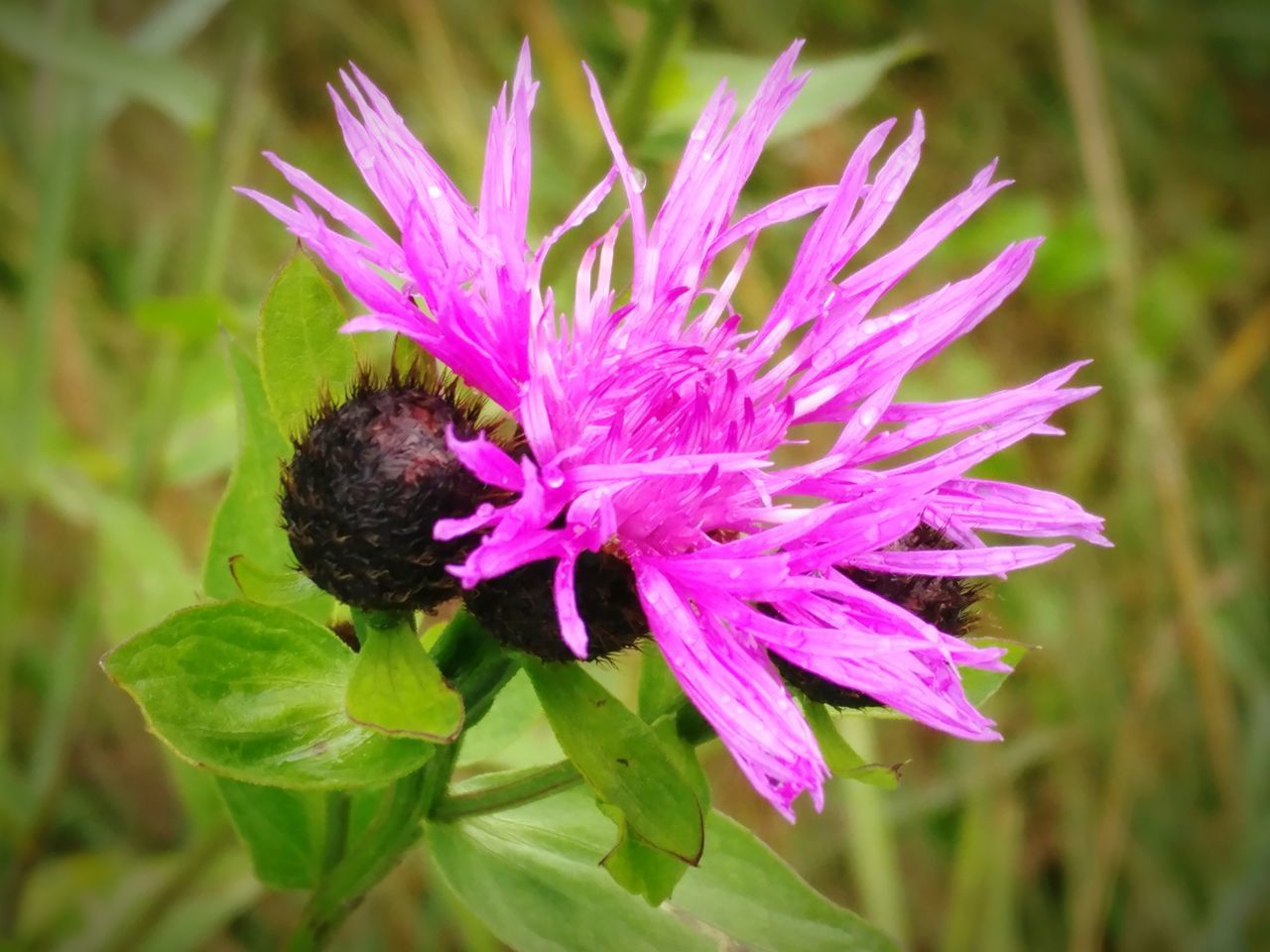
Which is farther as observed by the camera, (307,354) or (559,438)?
(307,354)

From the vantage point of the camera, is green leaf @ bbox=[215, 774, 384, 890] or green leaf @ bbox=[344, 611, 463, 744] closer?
green leaf @ bbox=[344, 611, 463, 744]

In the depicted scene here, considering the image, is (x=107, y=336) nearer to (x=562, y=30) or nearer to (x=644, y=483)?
(x=562, y=30)

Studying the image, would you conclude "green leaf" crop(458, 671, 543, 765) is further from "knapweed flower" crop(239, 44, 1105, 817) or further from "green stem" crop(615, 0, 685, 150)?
"green stem" crop(615, 0, 685, 150)

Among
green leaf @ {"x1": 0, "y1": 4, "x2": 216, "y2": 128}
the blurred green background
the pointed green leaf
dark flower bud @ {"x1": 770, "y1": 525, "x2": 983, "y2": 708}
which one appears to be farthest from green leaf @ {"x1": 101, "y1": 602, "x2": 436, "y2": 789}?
green leaf @ {"x1": 0, "y1": 4, "x2": 216, "y2": 128}

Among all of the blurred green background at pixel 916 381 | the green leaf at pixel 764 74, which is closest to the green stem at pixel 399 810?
the blurred green background at pixel 916 381

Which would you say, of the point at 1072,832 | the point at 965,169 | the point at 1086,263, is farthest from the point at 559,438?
the point at 965,169
